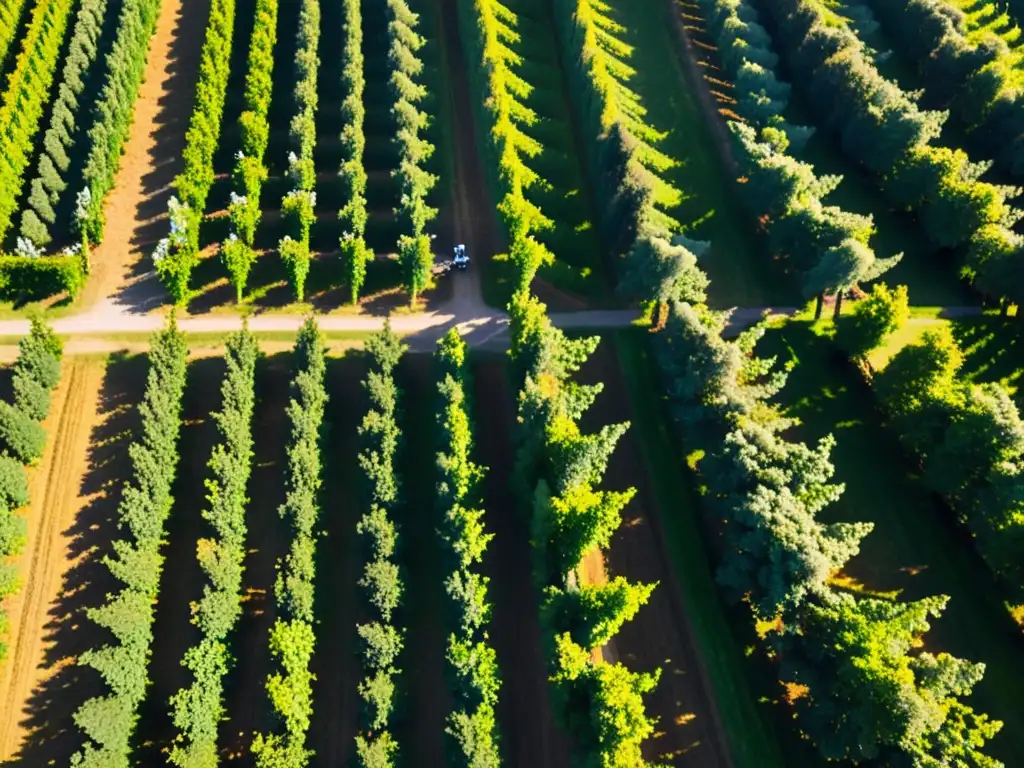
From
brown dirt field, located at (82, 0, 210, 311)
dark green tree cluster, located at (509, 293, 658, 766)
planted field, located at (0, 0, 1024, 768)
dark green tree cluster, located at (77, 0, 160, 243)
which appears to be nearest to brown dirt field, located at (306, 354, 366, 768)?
planted field, located at (0, 0, 1024, 768)

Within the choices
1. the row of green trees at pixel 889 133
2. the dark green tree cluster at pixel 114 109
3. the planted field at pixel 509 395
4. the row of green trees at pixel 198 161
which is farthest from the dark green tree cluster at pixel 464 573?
the row of green trees at pixel 889 133

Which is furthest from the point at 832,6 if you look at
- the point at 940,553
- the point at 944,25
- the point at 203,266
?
the point at 203,266

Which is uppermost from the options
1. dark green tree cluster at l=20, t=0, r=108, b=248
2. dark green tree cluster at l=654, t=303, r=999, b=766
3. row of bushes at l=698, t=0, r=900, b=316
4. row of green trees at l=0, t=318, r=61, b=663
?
dark green tree cluster at l=20, t=0, r=108, b=248

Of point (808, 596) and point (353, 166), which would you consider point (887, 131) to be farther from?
point (353, 166)

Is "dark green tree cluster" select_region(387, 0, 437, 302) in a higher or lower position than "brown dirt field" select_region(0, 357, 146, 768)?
higher

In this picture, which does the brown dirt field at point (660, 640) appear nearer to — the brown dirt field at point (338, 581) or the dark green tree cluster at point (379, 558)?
the dark green tree cluster at point (379, 558)

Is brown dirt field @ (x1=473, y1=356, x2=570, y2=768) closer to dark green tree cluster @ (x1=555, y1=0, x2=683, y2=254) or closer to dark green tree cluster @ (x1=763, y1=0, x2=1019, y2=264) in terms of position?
dark green tree cluster @ (x1=555, y1=0, x2=683, y2=254)
